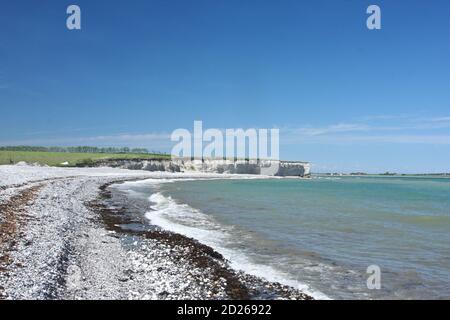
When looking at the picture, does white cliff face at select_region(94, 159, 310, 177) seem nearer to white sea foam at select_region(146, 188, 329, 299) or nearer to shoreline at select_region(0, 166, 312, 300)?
white sea foam at select_region(146, 188, 329, 299)

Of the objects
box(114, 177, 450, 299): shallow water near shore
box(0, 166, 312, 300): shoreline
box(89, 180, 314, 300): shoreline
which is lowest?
box(114, 177, 450, 299): shallow water near shore

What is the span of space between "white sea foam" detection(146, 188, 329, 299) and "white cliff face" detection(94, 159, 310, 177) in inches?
3527

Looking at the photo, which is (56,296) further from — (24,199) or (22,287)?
(24,199)

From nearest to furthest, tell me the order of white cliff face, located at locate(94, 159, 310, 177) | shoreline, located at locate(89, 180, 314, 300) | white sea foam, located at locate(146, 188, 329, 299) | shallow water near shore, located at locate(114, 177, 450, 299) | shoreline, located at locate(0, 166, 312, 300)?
shoreline, located at locate(0, 166, 312, 300)
shoreline, located at locate(89, 180, 314, 300)
shallow water near shore, located at locate(114, 177, 450, 299)
white sea foam, located at locate(146, 188, 329, 299)
white cliff face, located at locate(94, 159, 310, 177)

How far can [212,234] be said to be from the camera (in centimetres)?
1725

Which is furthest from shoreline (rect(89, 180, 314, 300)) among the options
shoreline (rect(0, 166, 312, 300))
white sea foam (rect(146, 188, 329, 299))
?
white sea foam (rect(146, 188, 329, 299))

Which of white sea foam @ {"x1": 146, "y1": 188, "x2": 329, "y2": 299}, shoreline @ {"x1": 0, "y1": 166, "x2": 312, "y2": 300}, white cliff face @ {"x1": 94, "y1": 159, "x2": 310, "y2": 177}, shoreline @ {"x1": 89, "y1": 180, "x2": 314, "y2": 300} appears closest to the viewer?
shoreline @ {"x1": 0, "y1": 166, "x2": 312, "y2": 300}

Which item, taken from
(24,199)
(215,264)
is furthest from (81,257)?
(24,199)

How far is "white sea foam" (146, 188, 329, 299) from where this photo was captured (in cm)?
1057

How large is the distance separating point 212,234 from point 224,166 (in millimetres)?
128504

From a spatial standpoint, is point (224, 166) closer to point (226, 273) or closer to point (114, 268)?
point (226, 273)

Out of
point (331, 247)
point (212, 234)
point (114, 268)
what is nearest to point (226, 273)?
point (114, 268)

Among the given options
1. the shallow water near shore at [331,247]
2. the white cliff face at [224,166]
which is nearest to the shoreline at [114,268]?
the shallow water near shore at [331,247]
